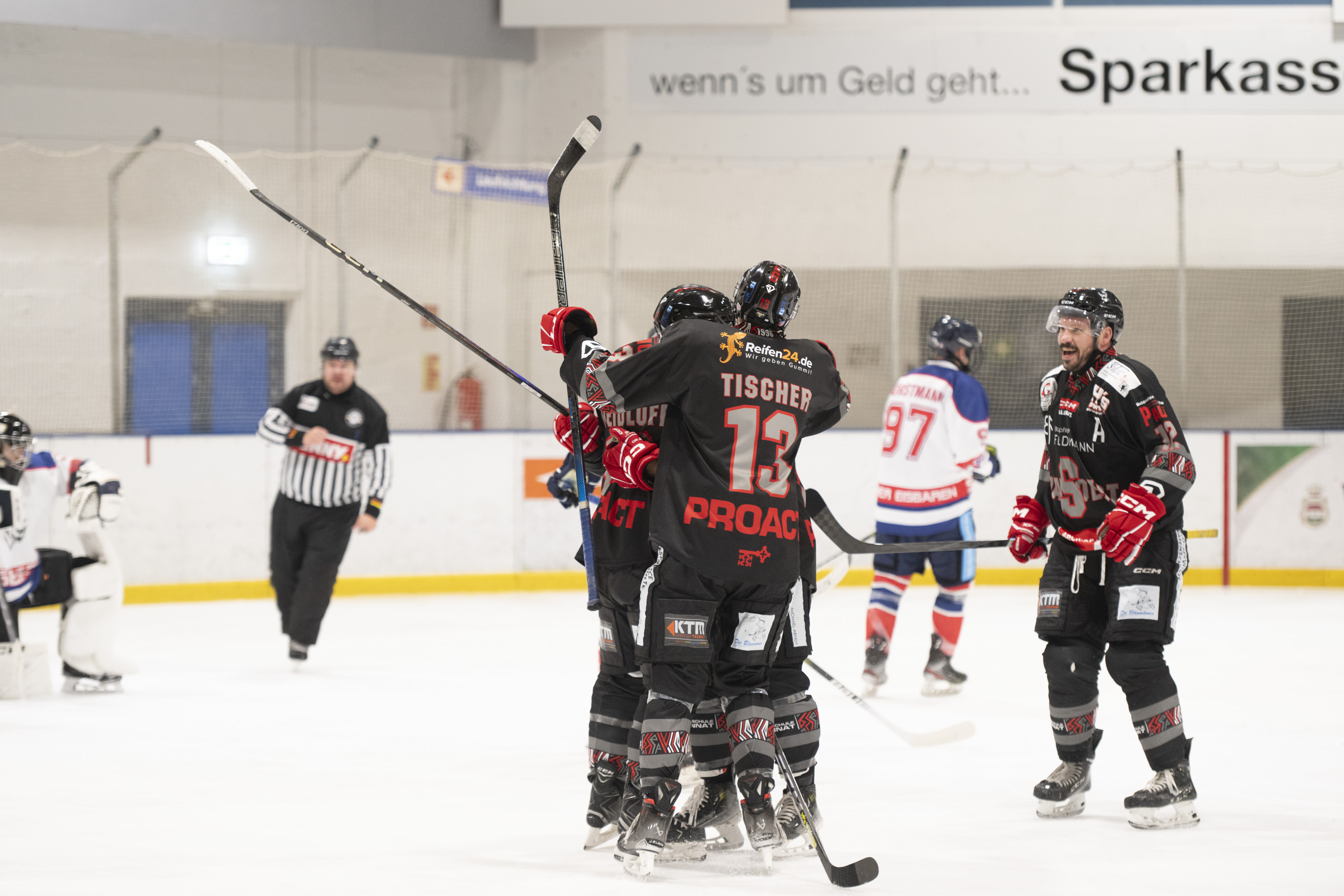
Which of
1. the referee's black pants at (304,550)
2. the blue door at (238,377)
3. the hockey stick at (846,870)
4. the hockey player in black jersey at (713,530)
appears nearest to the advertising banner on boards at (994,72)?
the blue door at (238,377)

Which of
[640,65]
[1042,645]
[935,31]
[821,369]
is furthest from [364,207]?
[821,369]

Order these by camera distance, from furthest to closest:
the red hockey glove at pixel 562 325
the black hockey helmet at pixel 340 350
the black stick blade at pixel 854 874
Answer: the black hockey helmet at pixel 340 350
the red hockey glove at pixel 562 325
the black stick blade at pixel 854 874

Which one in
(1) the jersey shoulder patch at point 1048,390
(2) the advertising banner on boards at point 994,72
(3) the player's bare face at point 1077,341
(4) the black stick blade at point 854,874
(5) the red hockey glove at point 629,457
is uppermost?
(2) the advertising banner on boards at point 994,72

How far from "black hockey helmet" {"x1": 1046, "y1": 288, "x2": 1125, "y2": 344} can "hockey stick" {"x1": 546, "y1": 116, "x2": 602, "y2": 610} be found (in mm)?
1173

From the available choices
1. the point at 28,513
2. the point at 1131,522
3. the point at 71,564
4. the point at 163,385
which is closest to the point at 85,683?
the point at 71,564

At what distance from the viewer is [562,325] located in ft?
9.91

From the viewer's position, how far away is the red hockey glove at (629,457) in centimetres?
305

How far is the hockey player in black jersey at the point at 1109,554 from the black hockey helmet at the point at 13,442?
3606 millimetres

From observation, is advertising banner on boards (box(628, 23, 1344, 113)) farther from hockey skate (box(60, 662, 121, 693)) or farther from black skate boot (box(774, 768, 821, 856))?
black skate boot (box(774, 768, 821, 856))

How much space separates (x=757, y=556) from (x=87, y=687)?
11.1 ft

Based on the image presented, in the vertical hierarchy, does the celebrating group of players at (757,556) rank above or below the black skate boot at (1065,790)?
above

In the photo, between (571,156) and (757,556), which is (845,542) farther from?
(571,156)

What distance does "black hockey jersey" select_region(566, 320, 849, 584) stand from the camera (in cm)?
288

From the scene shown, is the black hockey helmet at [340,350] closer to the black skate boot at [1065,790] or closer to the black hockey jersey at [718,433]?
the black hockey jersey at [718,433]
